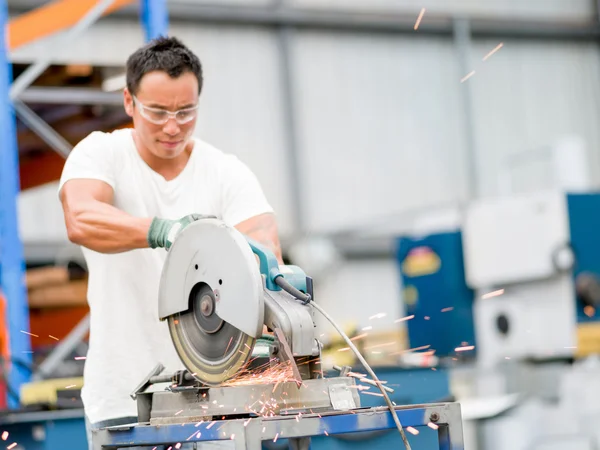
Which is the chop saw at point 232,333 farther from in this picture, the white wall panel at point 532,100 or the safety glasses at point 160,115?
the white wall panel at point 532,100

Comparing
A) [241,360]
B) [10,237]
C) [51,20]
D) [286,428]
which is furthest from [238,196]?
[51,20]

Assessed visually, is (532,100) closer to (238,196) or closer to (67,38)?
(67,38)

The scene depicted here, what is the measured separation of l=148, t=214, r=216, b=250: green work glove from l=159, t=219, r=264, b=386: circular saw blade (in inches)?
1.3

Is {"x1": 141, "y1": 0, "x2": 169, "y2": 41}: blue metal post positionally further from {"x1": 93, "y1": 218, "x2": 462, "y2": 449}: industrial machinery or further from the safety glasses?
{"x1": 93, "y1": 218, "x2": 462, "y2": 449}: industrial machinery

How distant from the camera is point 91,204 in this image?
200cm

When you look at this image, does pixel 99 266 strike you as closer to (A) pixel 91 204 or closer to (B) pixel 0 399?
(A) pixel 91 204

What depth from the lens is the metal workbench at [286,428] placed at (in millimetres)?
1623

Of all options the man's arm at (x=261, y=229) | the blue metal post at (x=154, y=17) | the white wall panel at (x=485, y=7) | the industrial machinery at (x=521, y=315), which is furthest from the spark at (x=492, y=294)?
the white wall panel at (x=485, y=7)

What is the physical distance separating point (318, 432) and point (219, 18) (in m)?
7.77

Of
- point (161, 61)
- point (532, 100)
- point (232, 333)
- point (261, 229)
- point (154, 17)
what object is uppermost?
point (532, 100)

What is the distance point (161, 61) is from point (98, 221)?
0.34 m

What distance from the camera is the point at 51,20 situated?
4746mm

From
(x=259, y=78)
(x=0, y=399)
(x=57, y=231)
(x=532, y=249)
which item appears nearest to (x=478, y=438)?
(x=532, y=249)

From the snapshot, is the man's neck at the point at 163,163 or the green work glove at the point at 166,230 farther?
the man's neck at the point at 163,163
